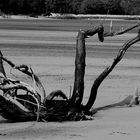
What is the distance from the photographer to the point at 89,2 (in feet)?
470

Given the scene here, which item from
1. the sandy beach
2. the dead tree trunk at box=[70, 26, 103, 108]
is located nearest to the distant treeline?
the sandy beach

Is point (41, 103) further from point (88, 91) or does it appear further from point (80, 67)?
point (88, 91)

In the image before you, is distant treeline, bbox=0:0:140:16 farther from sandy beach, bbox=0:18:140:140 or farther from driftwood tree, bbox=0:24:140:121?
driftwood tree, bbox=0:24:140:121

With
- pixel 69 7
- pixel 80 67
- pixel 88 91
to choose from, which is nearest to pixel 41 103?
pixel 80 67

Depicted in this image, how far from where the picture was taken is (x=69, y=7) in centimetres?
14812

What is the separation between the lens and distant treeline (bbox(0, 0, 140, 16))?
404ft

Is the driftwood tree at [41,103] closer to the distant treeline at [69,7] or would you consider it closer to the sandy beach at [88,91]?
the sandy beach at [88,91]

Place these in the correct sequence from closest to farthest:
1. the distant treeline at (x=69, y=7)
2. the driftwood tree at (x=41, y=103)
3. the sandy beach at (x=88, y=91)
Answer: the sandy beach at (x=88, y=91) < the driftwood tree at (x=41, y=103) < the distant treeline at (x=69, y=7)

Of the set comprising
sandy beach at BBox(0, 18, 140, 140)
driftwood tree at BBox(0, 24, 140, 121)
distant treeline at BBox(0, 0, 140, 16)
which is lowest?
distant treeline at BBox(0, 0, 140, 16)

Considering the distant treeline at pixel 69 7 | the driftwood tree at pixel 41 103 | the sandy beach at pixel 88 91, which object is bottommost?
the distant treeline at pixel 69 7

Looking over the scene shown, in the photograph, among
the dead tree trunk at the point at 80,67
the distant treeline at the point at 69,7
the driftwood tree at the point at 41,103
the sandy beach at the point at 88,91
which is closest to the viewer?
the sandy beach at the point at 88,91

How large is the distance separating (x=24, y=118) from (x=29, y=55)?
12038mm

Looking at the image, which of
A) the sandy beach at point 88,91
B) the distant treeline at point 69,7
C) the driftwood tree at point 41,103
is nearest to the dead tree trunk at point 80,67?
the driftwood tree at point 41,103

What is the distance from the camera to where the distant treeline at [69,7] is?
123m
